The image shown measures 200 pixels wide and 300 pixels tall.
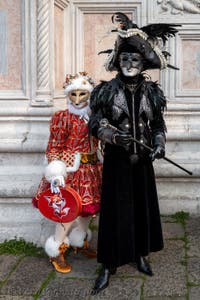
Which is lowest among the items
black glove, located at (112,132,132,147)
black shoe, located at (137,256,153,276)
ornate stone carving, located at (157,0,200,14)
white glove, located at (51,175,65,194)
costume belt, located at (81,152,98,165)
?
black shoe, located at (137,256,153,276)

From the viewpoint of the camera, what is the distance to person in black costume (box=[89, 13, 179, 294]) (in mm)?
3975

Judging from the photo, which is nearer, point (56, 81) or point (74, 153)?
point (74, 153)

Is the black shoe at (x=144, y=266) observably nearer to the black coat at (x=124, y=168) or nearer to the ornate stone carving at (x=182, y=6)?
the black coat at (x=124, y=168)

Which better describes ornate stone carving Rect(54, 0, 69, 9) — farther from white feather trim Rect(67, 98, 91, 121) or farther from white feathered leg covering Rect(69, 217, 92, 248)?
white feathered leg covering Rect(69, 217, 92, 248)

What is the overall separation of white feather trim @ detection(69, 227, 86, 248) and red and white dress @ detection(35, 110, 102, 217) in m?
0.22

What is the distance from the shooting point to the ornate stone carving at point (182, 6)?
5.57 metres

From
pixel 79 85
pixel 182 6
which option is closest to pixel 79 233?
pixel 79 85

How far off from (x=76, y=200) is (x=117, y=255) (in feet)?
1.66

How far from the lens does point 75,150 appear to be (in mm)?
4383

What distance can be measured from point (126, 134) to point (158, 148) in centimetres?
25

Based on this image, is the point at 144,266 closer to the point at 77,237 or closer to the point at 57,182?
the point at 77,237

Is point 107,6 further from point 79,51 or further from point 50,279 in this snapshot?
point 50,279

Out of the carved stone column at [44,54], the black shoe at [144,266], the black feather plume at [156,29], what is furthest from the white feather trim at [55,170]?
the black feather plume at [156,29]


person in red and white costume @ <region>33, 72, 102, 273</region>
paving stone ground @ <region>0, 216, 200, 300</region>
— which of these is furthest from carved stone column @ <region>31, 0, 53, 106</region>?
paving stone ground @ <region>0, 216, 200, 300</region>
